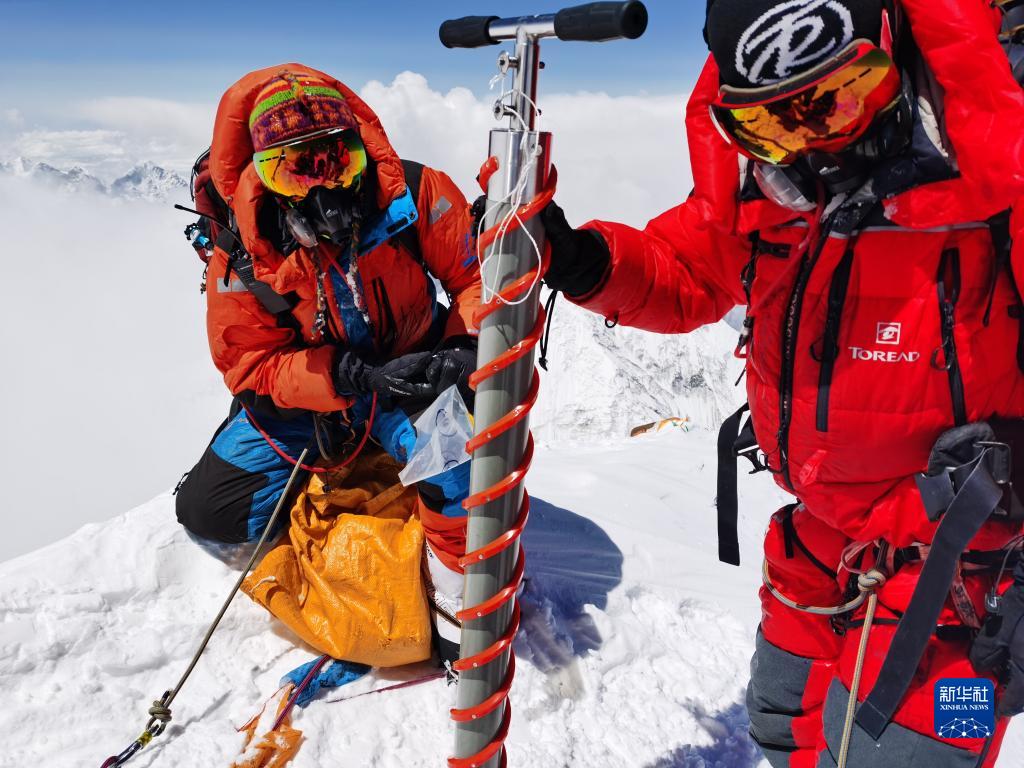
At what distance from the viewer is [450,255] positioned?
328cm

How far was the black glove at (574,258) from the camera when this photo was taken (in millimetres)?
1772

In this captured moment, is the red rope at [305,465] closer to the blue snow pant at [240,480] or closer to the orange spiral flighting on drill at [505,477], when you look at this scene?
the blue snow pant at [240,480]

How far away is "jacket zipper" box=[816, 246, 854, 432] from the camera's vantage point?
1.72m

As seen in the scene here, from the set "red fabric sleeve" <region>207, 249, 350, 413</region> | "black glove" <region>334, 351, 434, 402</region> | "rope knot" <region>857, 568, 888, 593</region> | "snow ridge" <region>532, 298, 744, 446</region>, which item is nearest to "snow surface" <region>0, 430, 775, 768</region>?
"red fabric sleeve" <region>207, 249, 350, 413</region>

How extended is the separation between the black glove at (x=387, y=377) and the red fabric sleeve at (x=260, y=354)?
0.06m

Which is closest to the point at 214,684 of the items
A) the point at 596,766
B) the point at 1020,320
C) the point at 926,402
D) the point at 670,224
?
the point at 596,766

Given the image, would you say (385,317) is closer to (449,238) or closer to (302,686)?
(449,238)

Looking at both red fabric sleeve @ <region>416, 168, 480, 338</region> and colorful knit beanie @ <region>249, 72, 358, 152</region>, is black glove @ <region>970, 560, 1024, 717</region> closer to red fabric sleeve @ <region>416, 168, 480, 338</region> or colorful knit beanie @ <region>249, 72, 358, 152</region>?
red fabric sleeve @ <region>416, 168, 480, 338</region>

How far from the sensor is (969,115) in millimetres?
1431

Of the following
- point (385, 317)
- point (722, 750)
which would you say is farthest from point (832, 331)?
point (385, 317)

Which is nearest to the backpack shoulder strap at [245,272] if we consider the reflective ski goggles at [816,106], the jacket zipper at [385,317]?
the jacket zipper at [385,317]

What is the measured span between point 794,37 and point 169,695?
283 centimetres

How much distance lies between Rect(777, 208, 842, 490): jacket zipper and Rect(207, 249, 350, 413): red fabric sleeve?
187cm

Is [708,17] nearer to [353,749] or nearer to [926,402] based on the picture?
[926,402]
